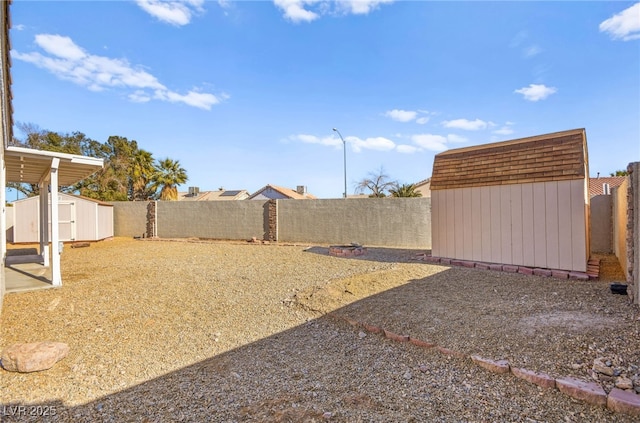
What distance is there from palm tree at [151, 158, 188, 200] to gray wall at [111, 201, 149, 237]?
6165mm

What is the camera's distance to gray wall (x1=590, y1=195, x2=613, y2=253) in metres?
10.8

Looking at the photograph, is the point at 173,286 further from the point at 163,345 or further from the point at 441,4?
the point at 441,4

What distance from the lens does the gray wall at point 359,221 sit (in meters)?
13.5

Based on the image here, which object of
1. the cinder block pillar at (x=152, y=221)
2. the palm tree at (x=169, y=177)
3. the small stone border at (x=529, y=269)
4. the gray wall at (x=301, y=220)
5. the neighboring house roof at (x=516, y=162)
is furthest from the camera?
the palm tree at (x=169, y=177)

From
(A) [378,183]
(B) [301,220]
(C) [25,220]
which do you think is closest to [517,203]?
(B) [301,220]

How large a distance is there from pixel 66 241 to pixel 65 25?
11.0 meters

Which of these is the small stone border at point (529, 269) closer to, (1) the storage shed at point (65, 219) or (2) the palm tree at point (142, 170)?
(1) the storage shed at point (65, 219)

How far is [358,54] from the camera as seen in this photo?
43.5 ft

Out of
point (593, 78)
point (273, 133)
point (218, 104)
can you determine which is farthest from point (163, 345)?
point (273, 133)

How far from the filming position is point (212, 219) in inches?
684

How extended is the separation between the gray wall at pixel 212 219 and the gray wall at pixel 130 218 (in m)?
1.09

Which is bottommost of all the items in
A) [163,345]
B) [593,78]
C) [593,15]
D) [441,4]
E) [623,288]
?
[163,345]

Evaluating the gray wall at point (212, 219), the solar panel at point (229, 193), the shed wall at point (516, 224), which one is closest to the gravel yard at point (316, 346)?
the shed wall at point (516, 224)

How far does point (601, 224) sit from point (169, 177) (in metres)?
26.4
